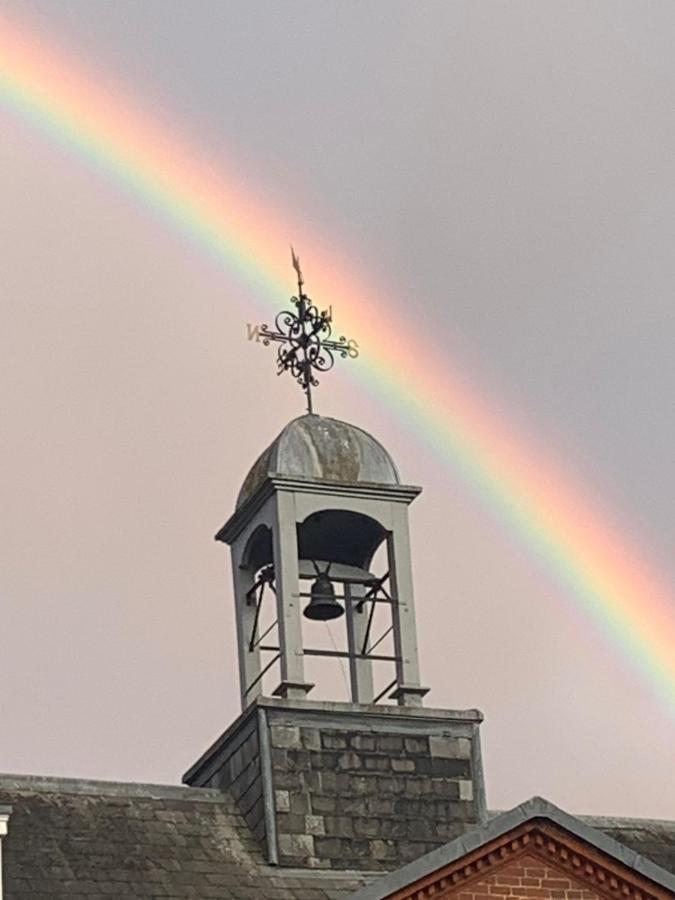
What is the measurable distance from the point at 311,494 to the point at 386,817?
4853mm

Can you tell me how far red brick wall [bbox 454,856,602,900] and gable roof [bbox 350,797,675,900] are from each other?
0.46 meters

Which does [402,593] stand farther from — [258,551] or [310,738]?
[310,738]

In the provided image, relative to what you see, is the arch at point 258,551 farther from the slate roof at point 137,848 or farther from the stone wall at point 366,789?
the slate roof at point 137,848

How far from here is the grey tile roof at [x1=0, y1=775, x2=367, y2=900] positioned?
98.2 ft

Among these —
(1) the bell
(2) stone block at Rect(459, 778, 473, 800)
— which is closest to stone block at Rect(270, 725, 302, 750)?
(2) stone block at Rect(459, 778, 473, 800)

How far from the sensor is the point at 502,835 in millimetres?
29203

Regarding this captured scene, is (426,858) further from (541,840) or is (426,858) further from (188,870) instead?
(188,870)

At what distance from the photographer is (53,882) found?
2967 centimetres

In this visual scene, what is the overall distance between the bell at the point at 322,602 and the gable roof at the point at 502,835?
23.3 feet

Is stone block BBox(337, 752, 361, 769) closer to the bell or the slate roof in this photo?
the slate roof

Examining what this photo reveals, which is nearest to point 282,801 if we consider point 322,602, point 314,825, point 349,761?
point 314,825

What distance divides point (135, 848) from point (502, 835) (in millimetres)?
4872

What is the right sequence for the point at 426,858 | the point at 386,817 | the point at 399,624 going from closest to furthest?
the point at 426,858 < the point at 386,817 < the point at 399,624

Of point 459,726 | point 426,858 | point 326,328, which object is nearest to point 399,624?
point 459,726
